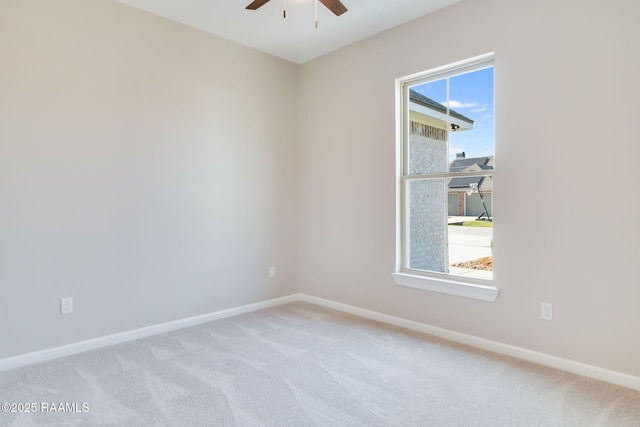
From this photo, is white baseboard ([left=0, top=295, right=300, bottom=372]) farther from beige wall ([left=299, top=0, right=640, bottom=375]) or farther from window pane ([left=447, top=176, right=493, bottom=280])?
window pane ([left=447, top=176, right=493, bottom=280])

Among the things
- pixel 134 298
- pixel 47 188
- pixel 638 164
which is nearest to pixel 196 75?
pixel 47 188

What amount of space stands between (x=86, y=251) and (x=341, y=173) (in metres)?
2.41

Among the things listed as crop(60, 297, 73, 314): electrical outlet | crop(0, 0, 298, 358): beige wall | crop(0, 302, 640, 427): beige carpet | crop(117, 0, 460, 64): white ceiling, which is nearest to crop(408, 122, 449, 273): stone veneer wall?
crop(0, 302, 640, 427): beige carpet

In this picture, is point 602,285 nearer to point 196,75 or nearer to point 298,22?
point 298,22

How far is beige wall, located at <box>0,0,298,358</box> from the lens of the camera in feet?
8.56

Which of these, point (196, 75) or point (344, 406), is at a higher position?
point (196, 75)

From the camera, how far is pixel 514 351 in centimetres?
271

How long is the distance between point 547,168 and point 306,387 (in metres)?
2.19

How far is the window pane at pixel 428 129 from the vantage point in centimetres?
326

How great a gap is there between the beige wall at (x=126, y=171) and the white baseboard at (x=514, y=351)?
1.27 metres

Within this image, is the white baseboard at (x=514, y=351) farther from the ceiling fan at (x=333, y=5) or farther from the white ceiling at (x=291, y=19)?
the white ceiling at (x=291, y=19)

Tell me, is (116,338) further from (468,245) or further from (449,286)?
(468,245)

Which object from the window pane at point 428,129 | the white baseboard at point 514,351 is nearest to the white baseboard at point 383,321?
the white baseboard at point 514,351

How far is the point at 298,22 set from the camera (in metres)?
3.34
